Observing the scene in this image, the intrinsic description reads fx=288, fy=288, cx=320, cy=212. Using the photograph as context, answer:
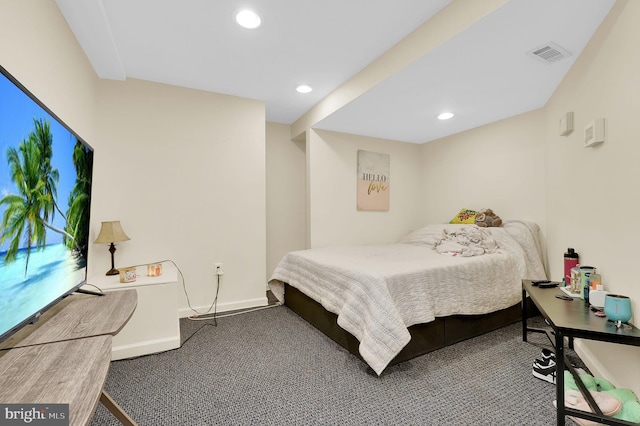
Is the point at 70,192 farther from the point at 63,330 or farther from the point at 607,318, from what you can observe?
the point at 607,318

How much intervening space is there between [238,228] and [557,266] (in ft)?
10.0

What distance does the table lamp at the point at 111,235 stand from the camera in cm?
236

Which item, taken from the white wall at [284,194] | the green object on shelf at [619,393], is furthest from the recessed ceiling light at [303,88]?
the green object on shelf at [619,393]

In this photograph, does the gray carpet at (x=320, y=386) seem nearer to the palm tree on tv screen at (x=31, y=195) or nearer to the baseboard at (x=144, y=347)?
the baseboard at (x=144, y=347)

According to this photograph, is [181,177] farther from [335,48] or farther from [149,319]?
[335,48]

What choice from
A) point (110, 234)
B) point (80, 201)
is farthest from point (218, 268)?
point (80, 201)

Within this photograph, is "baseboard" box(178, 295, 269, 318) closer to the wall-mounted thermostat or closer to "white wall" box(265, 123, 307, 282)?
"white wall" box(265, 123, 307, 282)

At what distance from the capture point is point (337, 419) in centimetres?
144

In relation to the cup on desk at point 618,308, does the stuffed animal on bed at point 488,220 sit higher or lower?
higher

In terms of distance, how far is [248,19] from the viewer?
1.93 m

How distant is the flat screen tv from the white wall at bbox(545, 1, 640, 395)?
96.1 inches

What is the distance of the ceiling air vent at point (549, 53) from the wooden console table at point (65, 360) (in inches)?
109

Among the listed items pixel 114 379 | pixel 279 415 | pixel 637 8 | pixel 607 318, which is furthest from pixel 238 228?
pixel 637 8

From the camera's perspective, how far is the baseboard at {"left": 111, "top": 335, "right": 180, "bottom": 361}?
2.05 m
